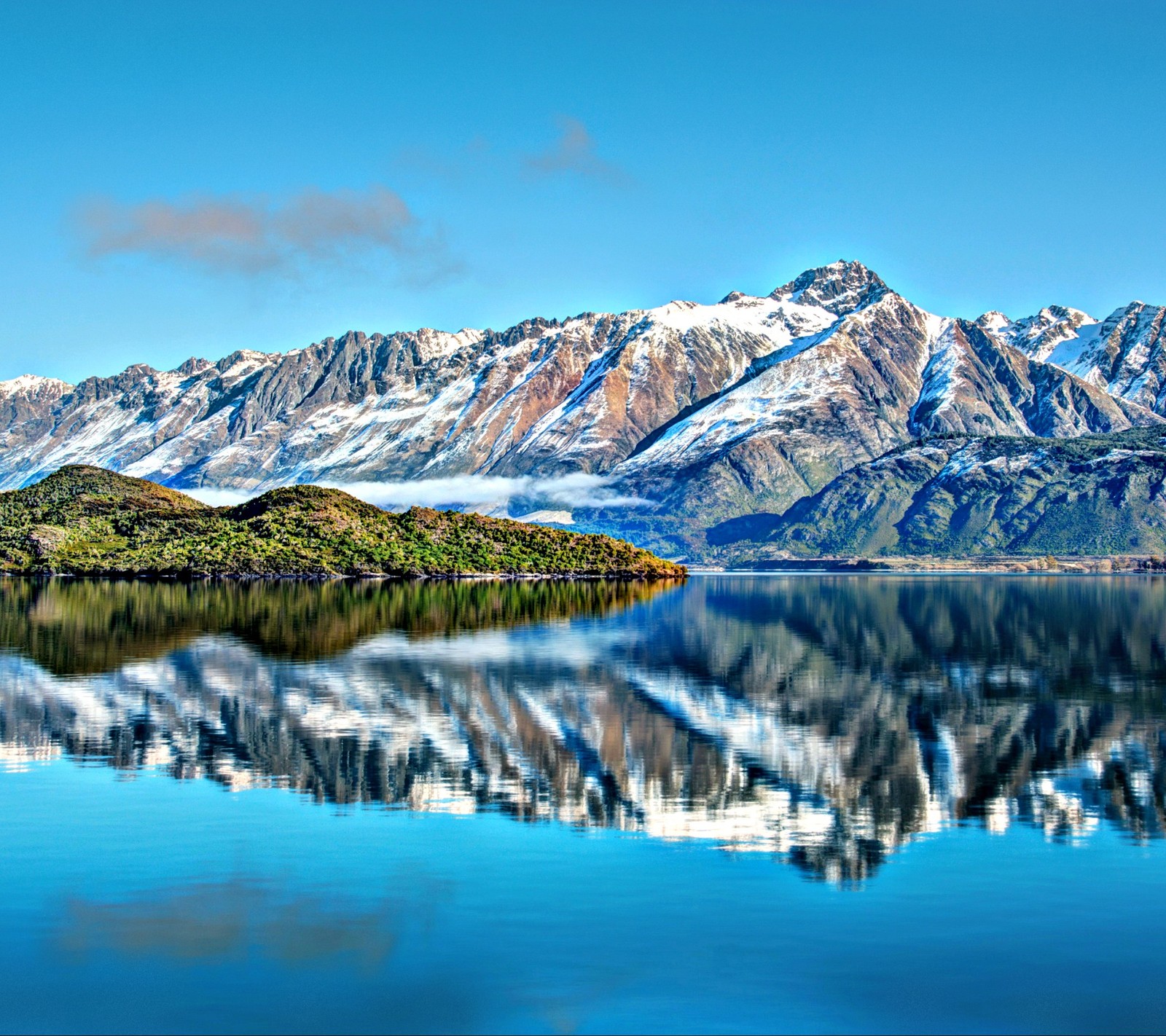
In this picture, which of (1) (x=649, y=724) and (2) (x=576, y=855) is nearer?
(2) (x=576, y=855)

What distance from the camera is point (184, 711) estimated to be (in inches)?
2904

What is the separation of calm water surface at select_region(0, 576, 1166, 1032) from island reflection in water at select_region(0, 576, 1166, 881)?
0.35 m

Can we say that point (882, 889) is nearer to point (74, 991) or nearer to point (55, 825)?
point (74, 991)

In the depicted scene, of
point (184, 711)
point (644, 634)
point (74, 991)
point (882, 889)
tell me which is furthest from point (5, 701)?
point (644, 634)

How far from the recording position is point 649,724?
7050 centimetres

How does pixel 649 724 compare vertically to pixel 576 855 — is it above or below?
above

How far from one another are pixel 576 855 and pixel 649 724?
29613mm

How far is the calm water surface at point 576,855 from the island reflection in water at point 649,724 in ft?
1.14

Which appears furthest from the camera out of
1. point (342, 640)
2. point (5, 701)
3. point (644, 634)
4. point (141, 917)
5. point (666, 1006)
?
point (644, 634)

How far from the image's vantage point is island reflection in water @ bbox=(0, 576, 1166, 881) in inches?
1928

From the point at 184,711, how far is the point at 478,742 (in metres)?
21.2

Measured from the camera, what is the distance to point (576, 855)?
41156 mm

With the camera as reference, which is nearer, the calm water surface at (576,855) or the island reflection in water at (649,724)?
the calm water surface at (576,855)

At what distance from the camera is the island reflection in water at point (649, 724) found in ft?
161
